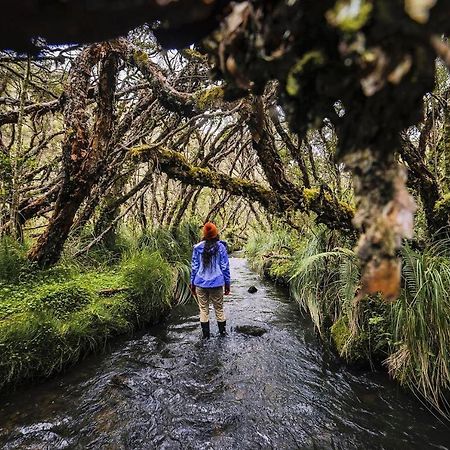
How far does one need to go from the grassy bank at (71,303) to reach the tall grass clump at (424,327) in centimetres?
395

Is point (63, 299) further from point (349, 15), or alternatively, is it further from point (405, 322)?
point (349, 15)

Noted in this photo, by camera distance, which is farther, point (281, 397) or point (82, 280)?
point (82, 280)

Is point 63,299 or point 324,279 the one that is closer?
point 63,299

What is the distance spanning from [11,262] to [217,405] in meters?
3.70

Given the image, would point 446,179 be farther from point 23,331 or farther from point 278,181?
point 23,331

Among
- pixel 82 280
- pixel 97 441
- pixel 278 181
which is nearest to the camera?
pixel 97 441

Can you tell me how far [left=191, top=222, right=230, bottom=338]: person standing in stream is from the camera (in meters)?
5.80

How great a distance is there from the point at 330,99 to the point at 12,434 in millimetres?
4083

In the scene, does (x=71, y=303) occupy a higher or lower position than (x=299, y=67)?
lower

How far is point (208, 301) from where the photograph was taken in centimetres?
599

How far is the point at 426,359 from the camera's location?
3053 millimetres

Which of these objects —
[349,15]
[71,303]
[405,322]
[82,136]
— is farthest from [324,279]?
[349,15]

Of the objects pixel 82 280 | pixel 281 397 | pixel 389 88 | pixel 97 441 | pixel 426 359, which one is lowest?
pixel 281 397

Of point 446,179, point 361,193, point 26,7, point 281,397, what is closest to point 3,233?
point 281,397
